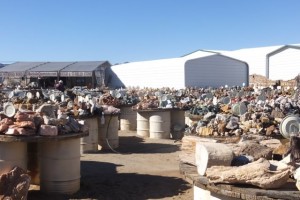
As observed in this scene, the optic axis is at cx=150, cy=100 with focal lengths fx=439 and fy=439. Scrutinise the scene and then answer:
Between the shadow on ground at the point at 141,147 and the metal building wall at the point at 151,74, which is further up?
the metal building wall at the point at 151,74

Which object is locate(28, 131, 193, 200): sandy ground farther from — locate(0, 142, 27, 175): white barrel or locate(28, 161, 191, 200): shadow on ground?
locate(0, 142, 27, 175): white barrel

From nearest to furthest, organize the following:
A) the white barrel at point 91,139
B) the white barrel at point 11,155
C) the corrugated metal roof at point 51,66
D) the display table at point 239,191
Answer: the display table at point 239,191, the white barrel at point 11,155, the white barrel at point 91,139, the corrugated metal roof at point 51,66

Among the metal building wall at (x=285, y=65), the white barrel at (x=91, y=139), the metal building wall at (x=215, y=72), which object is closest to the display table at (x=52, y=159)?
the white barrel at (x=91, y=139)

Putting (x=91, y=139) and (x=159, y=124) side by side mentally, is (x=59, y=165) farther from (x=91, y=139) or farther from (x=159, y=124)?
(x=159, y=124)

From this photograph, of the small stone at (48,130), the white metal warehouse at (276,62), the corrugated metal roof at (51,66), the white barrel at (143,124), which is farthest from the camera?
the corrugated metal roof at (51,66)

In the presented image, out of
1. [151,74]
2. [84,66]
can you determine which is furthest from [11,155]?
[84,66]

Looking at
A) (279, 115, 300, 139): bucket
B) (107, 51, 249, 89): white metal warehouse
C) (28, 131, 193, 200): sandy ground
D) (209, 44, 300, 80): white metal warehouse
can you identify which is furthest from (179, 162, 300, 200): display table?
(209, 44, 300, 80): white metal warehouse

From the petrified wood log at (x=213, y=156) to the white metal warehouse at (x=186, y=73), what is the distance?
25644mm

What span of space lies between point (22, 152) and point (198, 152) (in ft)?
9.66

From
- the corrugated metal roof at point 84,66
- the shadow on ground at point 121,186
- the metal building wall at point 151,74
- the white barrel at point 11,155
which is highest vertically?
the corrugated metal roof at point 84,66

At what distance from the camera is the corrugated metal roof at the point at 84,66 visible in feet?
121

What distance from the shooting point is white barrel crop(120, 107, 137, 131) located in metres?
14.6

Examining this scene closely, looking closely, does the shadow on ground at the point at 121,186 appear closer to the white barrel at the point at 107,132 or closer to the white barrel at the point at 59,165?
→ the white barrel at the point at 59,165

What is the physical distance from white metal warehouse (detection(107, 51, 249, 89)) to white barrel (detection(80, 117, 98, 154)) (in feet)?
64.5
